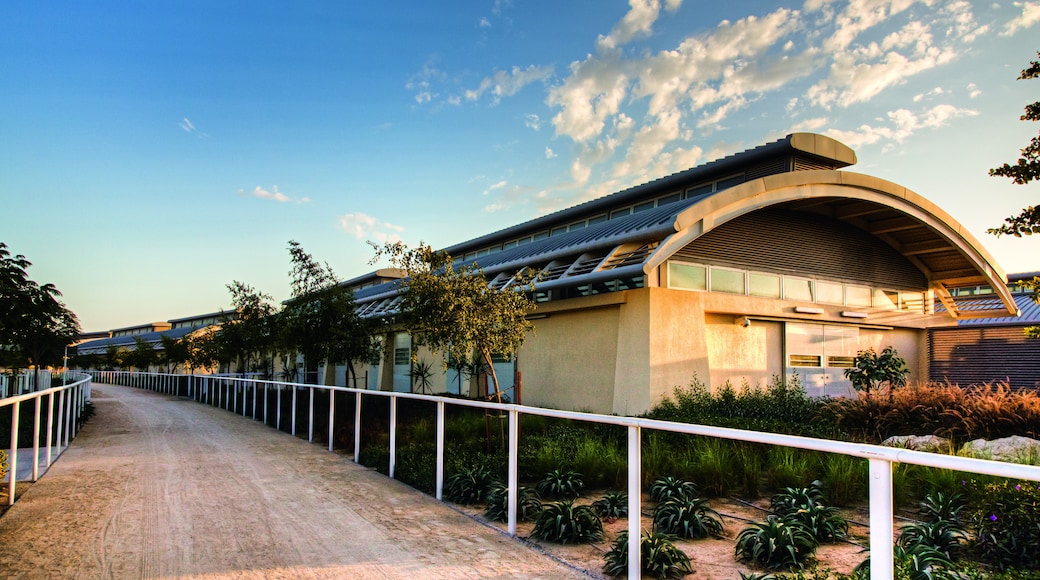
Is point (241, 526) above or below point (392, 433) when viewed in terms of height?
below

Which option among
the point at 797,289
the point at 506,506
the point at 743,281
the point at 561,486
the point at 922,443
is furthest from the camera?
the point at 797,289

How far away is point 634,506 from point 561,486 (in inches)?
109

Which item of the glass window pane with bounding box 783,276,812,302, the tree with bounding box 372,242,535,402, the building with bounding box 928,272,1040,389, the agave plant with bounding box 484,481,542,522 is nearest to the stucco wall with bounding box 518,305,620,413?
the tree with bounding box 372,242,535,402

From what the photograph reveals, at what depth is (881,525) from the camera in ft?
9.50

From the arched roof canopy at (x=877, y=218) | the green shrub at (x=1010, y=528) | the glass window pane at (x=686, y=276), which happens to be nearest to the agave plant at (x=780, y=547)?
the green shrub at (x=1010, y=528)

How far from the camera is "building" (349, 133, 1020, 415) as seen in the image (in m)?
15.4

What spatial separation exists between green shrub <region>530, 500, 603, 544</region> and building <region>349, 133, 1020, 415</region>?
27.7 ft

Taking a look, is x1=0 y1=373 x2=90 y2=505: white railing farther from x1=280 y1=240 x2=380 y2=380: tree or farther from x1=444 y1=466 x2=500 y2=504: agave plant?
x1=280 y1=240 x2=380 y2=380: tree

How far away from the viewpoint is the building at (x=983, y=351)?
22.7m

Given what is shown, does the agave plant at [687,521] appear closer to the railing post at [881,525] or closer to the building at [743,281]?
the railing post at [881,525]

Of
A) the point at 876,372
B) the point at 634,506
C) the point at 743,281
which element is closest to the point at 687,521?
the point at 634,506

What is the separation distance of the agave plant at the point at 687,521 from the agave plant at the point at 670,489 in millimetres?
650

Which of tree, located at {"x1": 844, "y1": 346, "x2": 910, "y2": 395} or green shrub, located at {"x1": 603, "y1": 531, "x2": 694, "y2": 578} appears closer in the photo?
green shrub, located at {"x1": 603, "y1": 531, "x2": 694, "y2": 578}

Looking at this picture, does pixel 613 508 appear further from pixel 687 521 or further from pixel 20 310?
pixel 20 310
